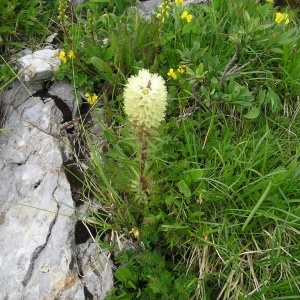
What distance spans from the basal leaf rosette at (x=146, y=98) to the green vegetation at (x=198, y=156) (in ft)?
0.65

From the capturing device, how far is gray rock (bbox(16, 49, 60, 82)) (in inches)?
136

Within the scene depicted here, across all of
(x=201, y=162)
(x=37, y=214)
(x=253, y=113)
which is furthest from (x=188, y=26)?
(x=37, y=214)

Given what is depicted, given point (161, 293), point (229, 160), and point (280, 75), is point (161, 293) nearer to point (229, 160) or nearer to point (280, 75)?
point (229, 160)

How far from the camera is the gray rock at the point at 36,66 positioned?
3443 mm

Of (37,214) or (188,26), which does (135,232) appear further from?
(188,26)

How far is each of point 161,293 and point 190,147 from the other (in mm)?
989

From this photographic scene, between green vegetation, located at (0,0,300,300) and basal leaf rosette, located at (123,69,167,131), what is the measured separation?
20 cm

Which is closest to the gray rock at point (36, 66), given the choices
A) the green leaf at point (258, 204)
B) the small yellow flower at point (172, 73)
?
the small yellow flower at point (172, 73)

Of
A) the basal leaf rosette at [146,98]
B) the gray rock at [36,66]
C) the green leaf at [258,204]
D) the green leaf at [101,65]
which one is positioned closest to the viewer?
the basal leaf rosette at [146,98]

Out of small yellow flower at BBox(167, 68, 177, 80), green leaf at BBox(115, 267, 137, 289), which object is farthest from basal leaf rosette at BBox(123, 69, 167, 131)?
small yellow flower at BBox(167, 68, 177, 80)

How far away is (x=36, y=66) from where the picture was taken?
346cm

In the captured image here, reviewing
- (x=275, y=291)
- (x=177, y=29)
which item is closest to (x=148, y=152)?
(x=275, y=291)

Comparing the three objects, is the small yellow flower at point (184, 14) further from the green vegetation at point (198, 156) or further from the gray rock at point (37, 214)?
the gray rock at point (37, 214)

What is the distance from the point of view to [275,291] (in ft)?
8.43
